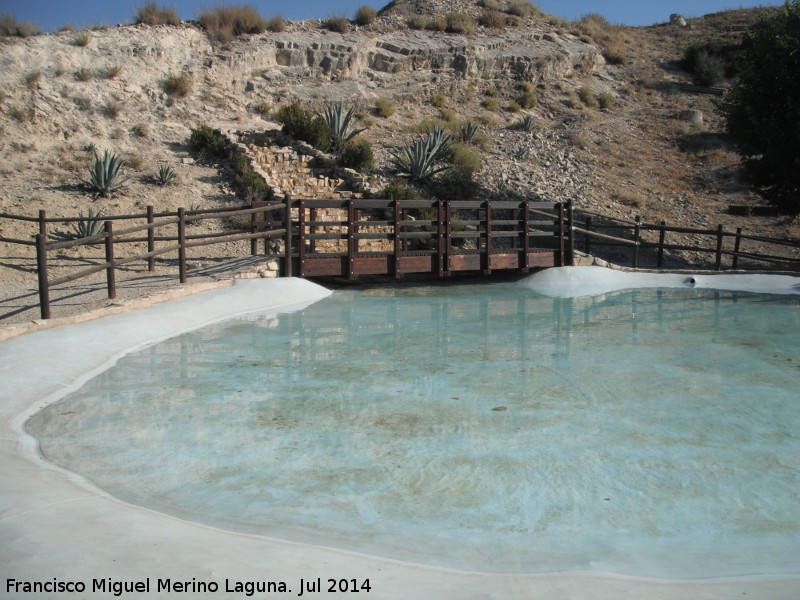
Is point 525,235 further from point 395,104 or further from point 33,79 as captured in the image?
point 33,79

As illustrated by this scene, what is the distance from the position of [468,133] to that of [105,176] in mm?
13107

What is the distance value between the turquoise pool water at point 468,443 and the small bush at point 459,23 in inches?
1095

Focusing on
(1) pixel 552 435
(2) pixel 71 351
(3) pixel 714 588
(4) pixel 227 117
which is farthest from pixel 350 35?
(3) pixel 714 588

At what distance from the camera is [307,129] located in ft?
72.1

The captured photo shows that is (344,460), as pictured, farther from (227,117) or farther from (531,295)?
(227,117)

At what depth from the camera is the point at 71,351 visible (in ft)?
26.3

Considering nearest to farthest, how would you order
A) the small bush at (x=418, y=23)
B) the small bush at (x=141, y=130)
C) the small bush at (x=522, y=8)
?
the small bush at (x=141, y=130)
the small bush at (x=418, y=23)
the small bush at (x=522, y=8)

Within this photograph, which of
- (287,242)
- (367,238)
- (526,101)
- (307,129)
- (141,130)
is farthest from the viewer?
(526,101)

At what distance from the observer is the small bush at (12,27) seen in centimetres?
2405

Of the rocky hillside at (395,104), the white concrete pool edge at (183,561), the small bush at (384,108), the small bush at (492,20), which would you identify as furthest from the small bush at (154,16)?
the white concrete pool edge at (183,561)

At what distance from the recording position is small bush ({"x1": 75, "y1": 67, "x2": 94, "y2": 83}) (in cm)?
2341

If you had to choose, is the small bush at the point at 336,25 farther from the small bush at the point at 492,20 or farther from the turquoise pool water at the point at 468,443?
the turquoise pool water at the point at 468,443

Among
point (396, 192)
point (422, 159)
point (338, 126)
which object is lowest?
point (396, 192)

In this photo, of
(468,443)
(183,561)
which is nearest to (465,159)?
(468,443)
